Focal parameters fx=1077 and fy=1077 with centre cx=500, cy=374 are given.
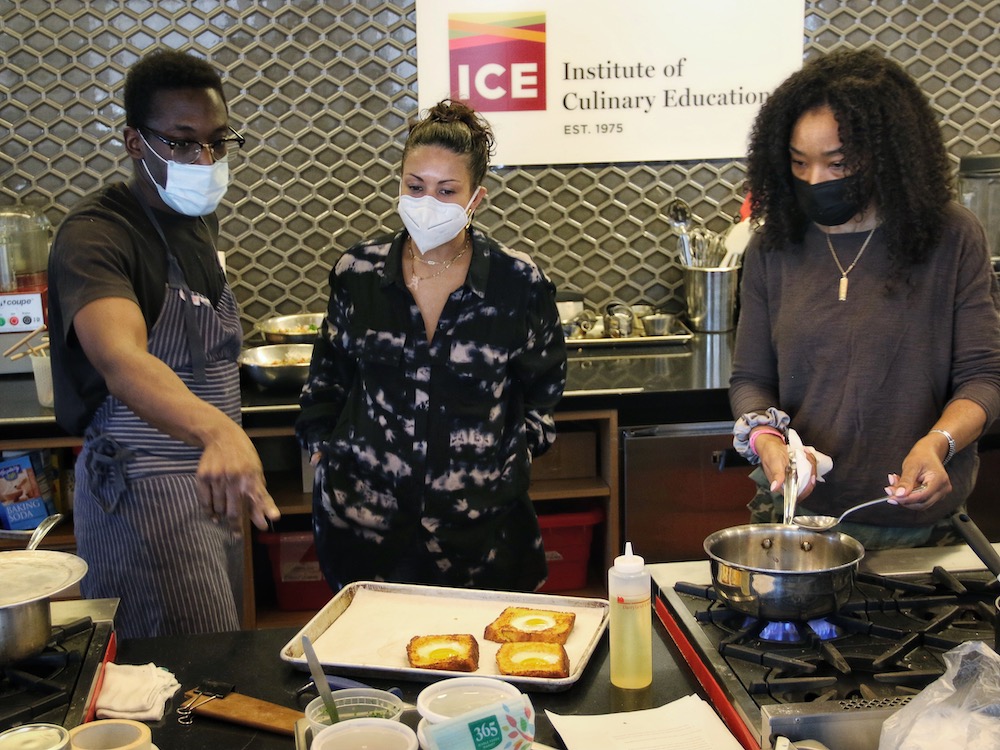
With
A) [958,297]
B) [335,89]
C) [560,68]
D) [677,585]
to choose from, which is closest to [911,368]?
[958,297]

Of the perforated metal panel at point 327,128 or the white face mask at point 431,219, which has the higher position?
the perforated metal panel at point 327,128

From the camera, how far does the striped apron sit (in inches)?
87.1

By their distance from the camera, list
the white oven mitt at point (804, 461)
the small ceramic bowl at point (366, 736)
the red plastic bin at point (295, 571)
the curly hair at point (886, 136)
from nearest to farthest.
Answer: the small ceramic bowl at point (366, 736) → the white oven mitt at point (804, 461) → the curly hair at point (886, 136) → the red plastic bin at point (295, 571)

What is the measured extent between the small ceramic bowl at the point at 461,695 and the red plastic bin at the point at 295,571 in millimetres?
2152

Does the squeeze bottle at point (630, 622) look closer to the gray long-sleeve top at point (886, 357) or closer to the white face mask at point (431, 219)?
the gray long-sleeve top at point (886, 357)

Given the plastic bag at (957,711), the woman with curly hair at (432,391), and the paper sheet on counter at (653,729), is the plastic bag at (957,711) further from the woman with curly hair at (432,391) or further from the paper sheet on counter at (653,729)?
the woman with curly hair at (432,391)

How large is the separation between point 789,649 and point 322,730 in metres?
0.71

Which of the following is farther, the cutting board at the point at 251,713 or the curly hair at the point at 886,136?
the curly hair at the point at 886,136

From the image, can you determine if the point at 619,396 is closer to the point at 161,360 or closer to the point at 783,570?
the point at 161,360

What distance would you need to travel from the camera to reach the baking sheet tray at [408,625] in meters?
1.65

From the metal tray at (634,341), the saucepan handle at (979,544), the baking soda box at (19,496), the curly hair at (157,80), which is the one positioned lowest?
the baking soda box at (19,496)

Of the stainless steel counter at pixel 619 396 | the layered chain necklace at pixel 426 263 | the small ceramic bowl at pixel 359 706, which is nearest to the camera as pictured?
the small ceramic bowl at pixel 359 706

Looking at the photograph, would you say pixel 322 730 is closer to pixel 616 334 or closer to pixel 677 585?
pixel 677 585

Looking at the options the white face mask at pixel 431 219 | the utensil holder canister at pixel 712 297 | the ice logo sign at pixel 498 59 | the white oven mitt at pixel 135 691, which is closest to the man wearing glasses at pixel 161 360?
the white face mask at pixel 431 219
